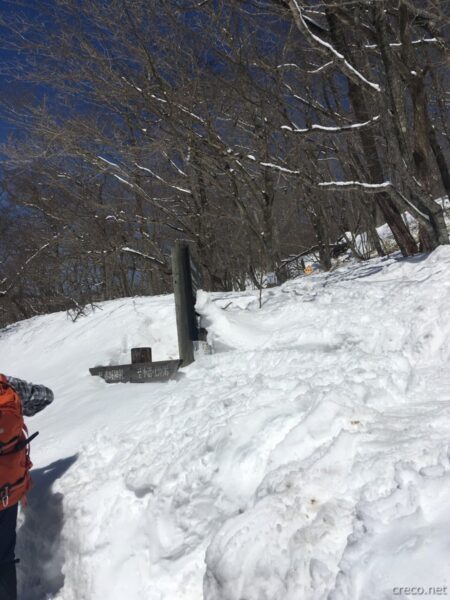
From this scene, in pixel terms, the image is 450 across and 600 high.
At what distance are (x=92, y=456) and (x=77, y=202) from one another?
9.46 metres

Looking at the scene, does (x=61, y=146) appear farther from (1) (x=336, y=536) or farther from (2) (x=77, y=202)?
(1) (x=336, y=536)

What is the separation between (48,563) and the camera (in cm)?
345

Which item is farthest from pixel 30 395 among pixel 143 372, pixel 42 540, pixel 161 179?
pixel 161 179

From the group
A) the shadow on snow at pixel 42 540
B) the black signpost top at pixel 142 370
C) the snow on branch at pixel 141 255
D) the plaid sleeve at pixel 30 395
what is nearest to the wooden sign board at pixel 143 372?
the black signpost top at pixel 142 370

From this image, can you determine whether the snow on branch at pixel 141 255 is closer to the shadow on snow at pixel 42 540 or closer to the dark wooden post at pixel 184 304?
the dark wooden post at pixel 184 304

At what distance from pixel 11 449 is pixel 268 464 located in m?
1.61

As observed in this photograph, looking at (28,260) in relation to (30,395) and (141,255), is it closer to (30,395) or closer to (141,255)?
(141,255)

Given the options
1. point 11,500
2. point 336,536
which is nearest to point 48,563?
point 11,500

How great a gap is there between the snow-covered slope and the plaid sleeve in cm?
53

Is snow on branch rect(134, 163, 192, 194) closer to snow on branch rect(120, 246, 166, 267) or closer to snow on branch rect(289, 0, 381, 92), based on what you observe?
snow on branch rect(120, 246, 166, 267)

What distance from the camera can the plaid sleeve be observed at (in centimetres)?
368

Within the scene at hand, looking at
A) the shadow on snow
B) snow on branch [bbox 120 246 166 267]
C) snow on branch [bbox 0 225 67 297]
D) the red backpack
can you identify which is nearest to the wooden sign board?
the shadow on snow

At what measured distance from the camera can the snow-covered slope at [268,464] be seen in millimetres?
2061

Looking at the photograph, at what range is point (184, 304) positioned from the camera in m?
5.50
